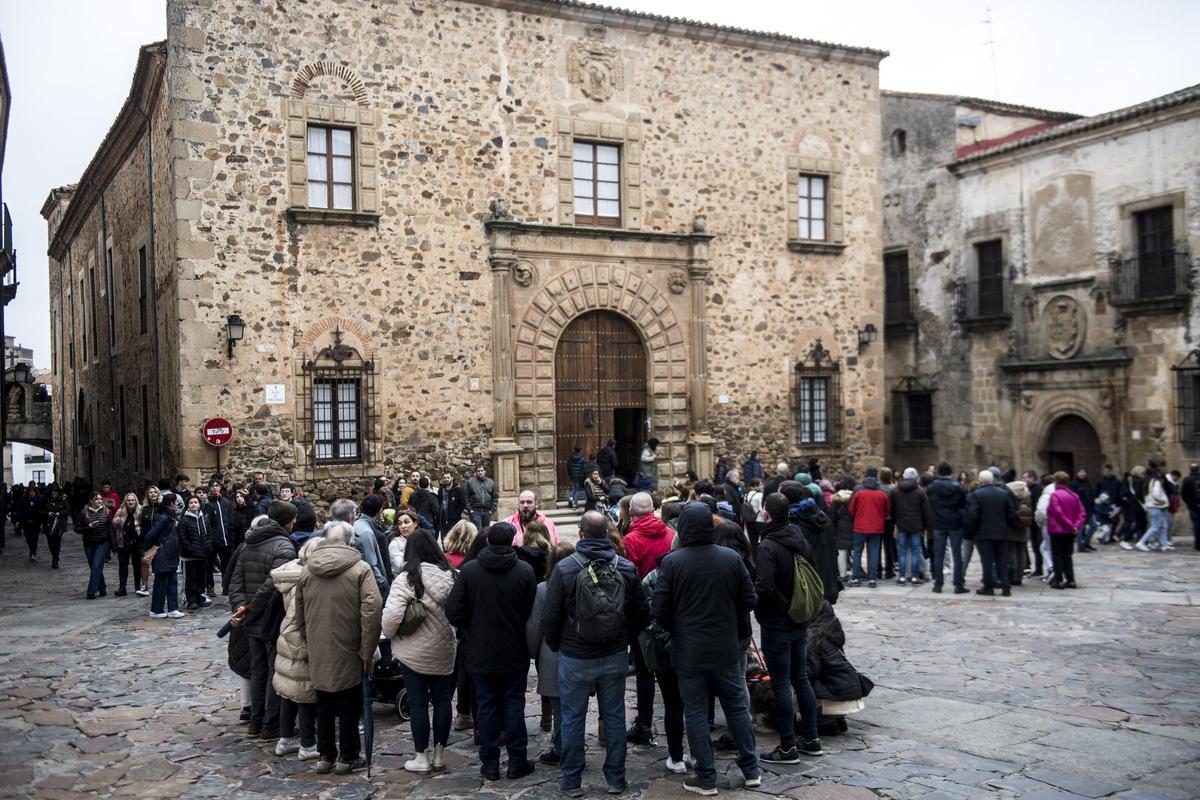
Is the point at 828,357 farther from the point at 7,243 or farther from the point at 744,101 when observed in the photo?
the point at 7,243

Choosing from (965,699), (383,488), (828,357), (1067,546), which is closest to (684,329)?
(828,357)

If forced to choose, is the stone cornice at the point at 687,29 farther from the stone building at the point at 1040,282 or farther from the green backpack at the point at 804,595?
the green backpack at the point at 804,595

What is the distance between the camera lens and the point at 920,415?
27047 mm

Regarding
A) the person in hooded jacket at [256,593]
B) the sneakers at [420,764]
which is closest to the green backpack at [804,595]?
the sneakers at [420,764]

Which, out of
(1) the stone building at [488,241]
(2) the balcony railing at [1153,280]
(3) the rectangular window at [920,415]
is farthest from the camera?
(3) the rectangular window at [920,415]

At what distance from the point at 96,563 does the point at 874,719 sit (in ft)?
34.5

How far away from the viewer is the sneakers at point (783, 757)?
6711mm

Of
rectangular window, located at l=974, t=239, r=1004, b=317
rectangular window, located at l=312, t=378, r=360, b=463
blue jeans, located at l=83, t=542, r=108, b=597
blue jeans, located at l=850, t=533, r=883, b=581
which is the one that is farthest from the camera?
rectangular window, located at l=974, t=239, r=1004, b=317

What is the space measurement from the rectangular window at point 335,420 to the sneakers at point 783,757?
40.3 ft

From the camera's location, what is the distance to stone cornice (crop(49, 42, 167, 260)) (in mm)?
17875

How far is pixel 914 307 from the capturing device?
2700 cm

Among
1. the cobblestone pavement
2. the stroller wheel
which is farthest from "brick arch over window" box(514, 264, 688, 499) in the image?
the stroller wheel

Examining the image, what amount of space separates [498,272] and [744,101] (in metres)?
6.62

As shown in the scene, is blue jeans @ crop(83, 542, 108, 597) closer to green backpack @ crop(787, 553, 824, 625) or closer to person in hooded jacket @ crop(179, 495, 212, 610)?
person in hooded jacket @ crop(179, 495, 212, 610)
